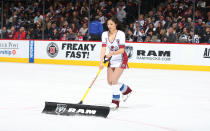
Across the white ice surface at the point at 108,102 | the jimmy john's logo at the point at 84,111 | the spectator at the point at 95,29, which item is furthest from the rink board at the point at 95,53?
the jimmy john's logo at the point at 84,111

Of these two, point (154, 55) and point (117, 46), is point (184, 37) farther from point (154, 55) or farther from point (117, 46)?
point (117, 46)

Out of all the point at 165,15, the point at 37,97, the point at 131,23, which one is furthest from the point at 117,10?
the point at 37,97

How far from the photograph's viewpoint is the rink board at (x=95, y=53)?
14031mm

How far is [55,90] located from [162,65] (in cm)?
713

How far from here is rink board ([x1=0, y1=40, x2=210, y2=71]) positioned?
14.0m

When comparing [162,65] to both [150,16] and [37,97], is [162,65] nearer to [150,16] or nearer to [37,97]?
[150,16]

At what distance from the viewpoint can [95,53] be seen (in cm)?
1553

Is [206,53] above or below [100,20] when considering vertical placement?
below

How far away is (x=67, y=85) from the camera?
345 inches

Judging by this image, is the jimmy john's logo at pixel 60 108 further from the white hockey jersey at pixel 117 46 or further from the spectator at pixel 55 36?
the spectator at pixel 55 36

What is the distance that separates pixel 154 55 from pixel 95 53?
2.36 m

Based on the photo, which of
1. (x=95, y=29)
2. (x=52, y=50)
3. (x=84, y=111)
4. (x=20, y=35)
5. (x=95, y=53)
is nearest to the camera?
(x=84, y=111)

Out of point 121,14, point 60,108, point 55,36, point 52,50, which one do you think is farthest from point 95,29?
point 60,108

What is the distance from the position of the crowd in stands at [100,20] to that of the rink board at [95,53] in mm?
243
